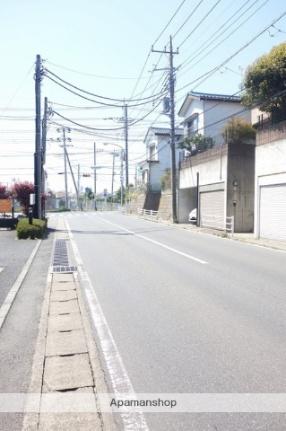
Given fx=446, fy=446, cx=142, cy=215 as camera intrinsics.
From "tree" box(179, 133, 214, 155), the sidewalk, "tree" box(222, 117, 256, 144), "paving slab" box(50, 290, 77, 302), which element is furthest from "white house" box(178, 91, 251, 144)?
the sidewalk

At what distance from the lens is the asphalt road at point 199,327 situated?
14.3 feet

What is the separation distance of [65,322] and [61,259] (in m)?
7.57

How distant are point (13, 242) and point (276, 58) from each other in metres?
15.1

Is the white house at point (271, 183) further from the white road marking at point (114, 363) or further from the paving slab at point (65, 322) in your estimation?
the paving slab at point (65, 322)

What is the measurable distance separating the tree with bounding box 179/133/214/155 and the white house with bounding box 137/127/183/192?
1865 cm

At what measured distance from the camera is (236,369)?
4816 millimetres

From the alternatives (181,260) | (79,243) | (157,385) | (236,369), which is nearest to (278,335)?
(236,369)

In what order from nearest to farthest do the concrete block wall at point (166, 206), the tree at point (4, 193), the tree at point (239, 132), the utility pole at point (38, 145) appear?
the utility pole at point (38, 145), the tree at point (239, 132), the tree at point (4, 193), the concrete block wall at point (166, 206)

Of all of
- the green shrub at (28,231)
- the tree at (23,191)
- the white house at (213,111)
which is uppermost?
the white house at (213,111)

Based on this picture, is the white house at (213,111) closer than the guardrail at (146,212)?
Yes

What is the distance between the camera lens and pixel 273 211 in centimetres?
2062

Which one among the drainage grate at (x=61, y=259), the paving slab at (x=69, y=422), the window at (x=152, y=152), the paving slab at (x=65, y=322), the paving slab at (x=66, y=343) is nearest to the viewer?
the paving slab at (x=69, y=422)

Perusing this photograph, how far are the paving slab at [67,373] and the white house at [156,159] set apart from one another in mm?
49834

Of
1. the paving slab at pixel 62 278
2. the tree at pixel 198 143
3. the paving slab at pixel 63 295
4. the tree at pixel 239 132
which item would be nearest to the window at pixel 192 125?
the tree at pixel 198 143
